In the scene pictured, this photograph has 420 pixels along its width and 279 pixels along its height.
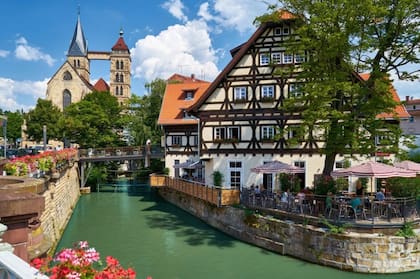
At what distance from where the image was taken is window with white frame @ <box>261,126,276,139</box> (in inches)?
904

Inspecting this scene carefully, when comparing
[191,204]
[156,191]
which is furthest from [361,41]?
[156,191]

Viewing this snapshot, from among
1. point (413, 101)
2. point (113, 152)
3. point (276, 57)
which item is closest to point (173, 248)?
point (276, 57)

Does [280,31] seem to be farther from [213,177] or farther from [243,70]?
[213,177]

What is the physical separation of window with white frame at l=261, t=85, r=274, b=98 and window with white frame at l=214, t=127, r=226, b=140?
134 inches

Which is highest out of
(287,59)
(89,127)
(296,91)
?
(287,59)

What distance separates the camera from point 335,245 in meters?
13.7

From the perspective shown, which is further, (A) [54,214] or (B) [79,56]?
(B) [79,56]

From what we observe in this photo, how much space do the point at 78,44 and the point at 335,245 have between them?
301 feet

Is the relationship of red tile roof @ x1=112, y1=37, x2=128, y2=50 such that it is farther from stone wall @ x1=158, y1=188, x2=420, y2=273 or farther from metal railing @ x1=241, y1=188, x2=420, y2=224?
metal railing @ x1=241, y1=188, x2=420, y2=224

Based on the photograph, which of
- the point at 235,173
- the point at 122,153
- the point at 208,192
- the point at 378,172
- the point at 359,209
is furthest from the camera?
the point at 122,153

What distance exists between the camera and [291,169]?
18.5 metres

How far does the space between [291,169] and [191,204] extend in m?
8.69

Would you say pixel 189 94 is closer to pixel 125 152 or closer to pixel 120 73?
pixel 125 152

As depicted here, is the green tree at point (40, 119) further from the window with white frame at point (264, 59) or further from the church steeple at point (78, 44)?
the church steeple at point (78, 44)
